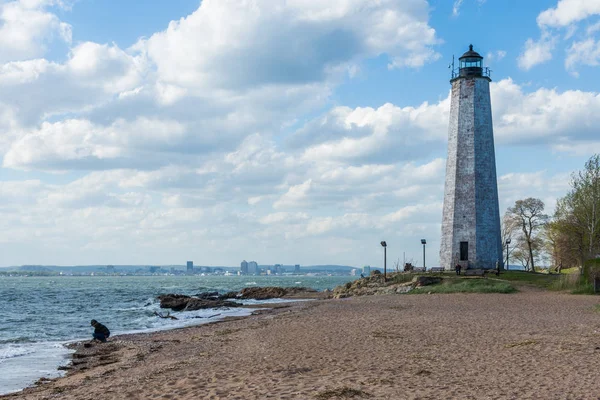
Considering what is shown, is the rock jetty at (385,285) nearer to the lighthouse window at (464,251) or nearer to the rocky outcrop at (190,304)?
the lighthouse window at (464,251)

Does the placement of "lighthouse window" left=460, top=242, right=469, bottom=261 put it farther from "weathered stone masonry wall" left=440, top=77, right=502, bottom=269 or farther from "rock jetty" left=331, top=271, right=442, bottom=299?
"rock jetty" left=331, top=271, right=442, bottom=299

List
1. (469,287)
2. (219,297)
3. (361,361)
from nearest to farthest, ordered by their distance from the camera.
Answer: (361,361) → (469,287) → (219,297)

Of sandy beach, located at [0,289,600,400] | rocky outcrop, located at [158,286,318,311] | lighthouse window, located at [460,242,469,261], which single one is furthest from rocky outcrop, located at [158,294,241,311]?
sandy beach, located at [0,289,600,400]

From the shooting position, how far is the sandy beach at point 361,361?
10.9m

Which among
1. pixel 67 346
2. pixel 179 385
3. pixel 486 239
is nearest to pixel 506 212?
pixel 486 239

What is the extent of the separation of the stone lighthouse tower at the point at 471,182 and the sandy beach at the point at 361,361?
73.3 ft

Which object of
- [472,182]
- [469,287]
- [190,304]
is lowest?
[190,304]

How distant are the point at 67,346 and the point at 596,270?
96.4 ft

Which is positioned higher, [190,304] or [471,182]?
[471,182]

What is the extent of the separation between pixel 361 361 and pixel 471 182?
118ft

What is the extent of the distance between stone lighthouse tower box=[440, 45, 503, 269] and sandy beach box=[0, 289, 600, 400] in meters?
22.4

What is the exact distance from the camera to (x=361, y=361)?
45.6 feet

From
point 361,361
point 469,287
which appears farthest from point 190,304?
point 361,361

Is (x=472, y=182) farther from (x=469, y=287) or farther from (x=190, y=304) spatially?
(x=190, y=304)
